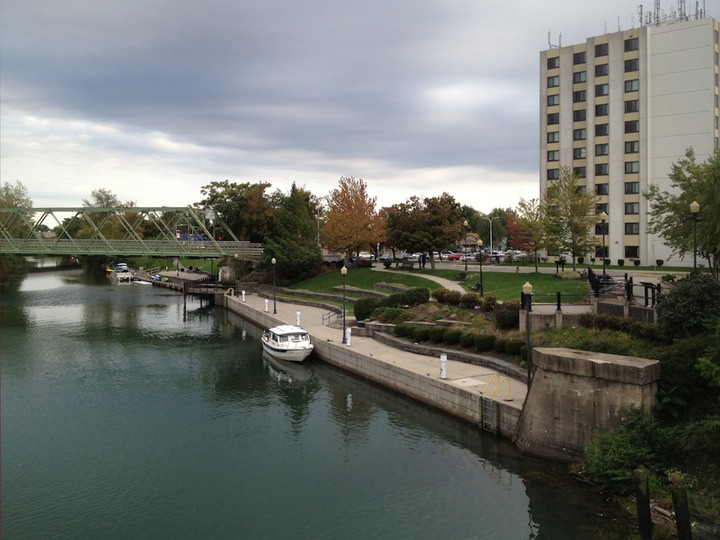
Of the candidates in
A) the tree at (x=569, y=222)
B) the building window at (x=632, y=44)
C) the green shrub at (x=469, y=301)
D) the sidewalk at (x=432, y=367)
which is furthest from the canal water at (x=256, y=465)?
the building window at (x=632, y=44)

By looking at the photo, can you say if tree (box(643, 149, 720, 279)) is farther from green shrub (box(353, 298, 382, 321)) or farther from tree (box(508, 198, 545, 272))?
green shrub (box(353, 298, 382, 321))

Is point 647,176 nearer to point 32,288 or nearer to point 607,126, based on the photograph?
point 607,126

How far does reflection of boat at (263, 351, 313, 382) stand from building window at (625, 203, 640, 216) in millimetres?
54835

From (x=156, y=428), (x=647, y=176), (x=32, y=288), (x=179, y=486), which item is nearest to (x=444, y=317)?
(x=156, y=428)

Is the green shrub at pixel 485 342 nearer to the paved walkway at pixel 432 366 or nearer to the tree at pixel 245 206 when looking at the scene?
the paved walkway at pixel 432 366

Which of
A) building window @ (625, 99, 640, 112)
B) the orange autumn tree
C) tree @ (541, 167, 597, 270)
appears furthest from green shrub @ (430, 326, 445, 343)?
building window @ (625, 99, 640, 112)

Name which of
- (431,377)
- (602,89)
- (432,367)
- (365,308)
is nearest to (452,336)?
(432,367)

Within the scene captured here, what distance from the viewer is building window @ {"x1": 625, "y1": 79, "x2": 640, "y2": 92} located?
7394 cm

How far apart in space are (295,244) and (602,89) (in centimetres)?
4521

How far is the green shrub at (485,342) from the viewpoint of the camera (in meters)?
28.9

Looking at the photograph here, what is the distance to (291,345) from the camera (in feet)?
119

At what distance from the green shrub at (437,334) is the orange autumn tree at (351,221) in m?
36.0

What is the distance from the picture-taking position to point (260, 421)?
84.9 ft

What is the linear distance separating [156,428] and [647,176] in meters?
68.1
